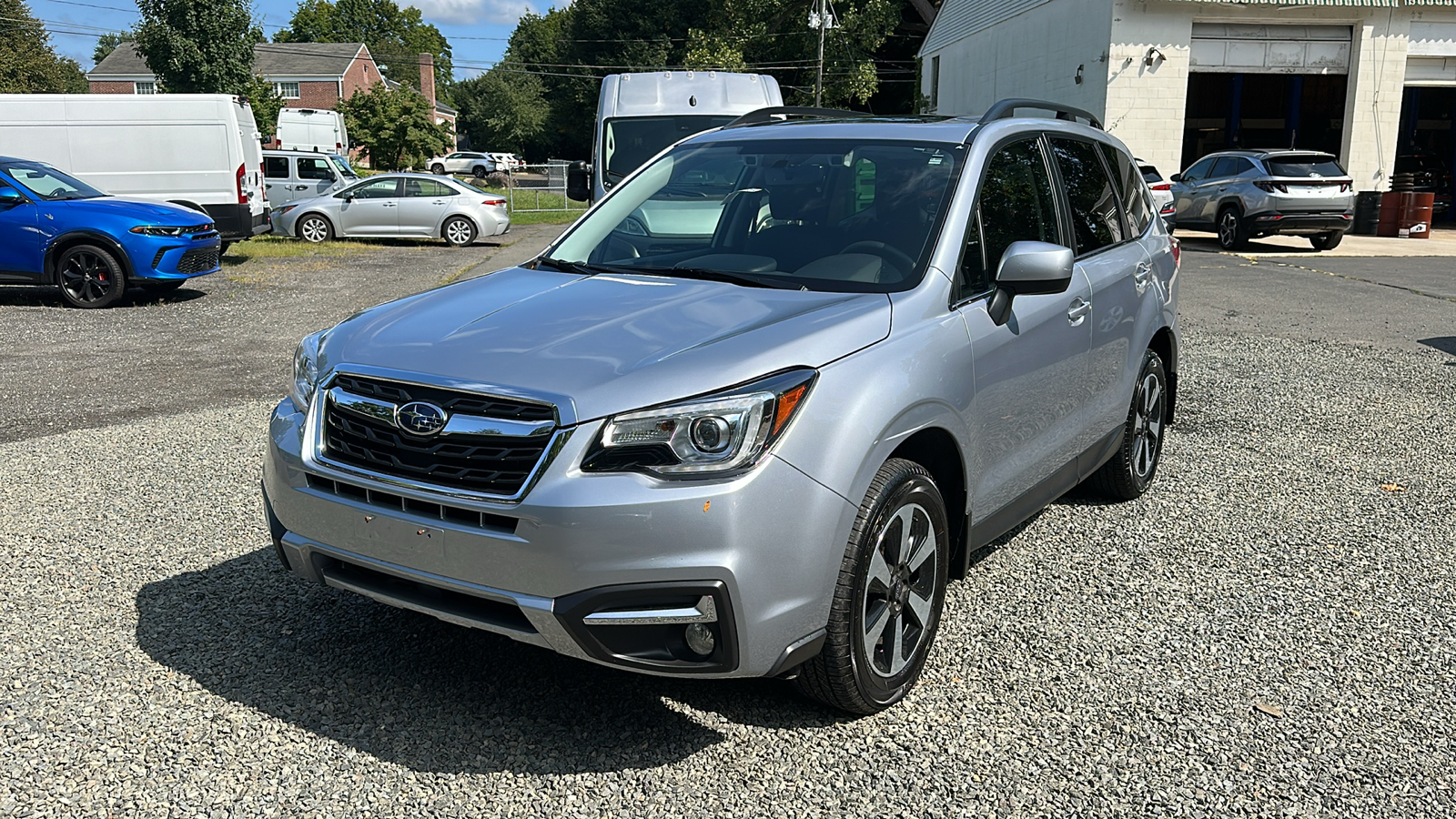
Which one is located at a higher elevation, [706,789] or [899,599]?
[899,599]

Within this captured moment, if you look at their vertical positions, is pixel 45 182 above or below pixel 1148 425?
above

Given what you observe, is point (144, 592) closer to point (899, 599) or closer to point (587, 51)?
point (899, 599)

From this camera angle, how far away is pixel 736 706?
3492 mm

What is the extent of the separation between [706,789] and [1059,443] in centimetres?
207

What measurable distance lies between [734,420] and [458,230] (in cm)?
2187

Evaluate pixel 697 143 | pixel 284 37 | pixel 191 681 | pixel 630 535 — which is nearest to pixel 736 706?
pixel 630 535

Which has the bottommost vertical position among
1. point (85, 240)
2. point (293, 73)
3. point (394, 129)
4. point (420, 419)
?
point (85, 240)

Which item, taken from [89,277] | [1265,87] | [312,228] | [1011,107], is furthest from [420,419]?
[1265,87]

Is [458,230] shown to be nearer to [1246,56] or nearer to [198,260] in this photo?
[198,260]

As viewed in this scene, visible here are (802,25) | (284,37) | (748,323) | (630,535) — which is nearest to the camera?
(630,535)

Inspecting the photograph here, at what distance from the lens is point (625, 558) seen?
2.81 meters

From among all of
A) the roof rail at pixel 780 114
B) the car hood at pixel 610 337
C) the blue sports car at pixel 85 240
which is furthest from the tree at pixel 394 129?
the car hood at pixel 610 337

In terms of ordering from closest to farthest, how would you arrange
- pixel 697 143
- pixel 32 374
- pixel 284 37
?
pixel 697 143
pixel 32 374
pixel 284 37

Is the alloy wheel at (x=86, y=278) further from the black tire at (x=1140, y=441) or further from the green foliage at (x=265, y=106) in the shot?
the green foliage at (x=265, y=106)
